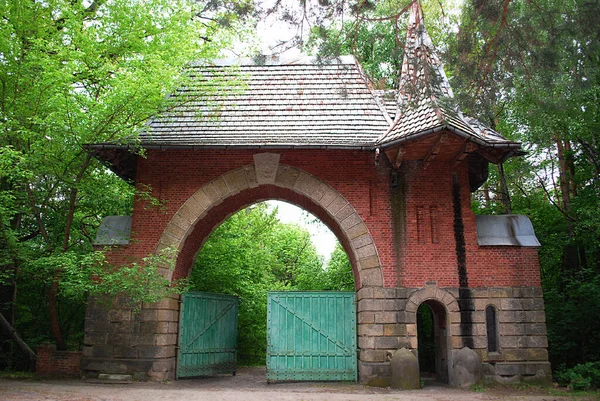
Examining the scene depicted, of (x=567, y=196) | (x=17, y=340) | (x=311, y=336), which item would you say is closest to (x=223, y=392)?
(x=311, y=336)

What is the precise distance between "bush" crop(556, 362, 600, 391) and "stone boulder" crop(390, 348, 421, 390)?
3167 mm

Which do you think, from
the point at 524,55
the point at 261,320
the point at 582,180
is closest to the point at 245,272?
the point at 261,320

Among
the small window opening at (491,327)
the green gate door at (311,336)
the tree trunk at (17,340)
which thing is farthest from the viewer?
the tree trunk at (17,340)

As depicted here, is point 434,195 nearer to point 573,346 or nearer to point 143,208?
point 573,346

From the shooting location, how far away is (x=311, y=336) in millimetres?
11742

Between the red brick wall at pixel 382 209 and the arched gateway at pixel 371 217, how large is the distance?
0.02m

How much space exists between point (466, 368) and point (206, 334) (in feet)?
19.9

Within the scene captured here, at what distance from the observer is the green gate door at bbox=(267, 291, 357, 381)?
11523 mm

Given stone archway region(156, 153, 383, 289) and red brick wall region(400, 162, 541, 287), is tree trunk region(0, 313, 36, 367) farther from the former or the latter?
red brick wall region(400, 162, 541, 287)

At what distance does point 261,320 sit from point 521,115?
1199 centimetres

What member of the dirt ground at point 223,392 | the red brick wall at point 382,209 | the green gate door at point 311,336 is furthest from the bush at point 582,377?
the green gate door at point 311,336

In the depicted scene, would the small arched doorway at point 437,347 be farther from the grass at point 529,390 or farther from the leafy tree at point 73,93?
the leafy tree at point 73,93

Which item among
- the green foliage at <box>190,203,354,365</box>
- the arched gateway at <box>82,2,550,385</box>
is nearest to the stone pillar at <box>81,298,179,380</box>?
the arched gateway at <box>82,2,550,385</box>

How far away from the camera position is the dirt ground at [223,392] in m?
8.66
